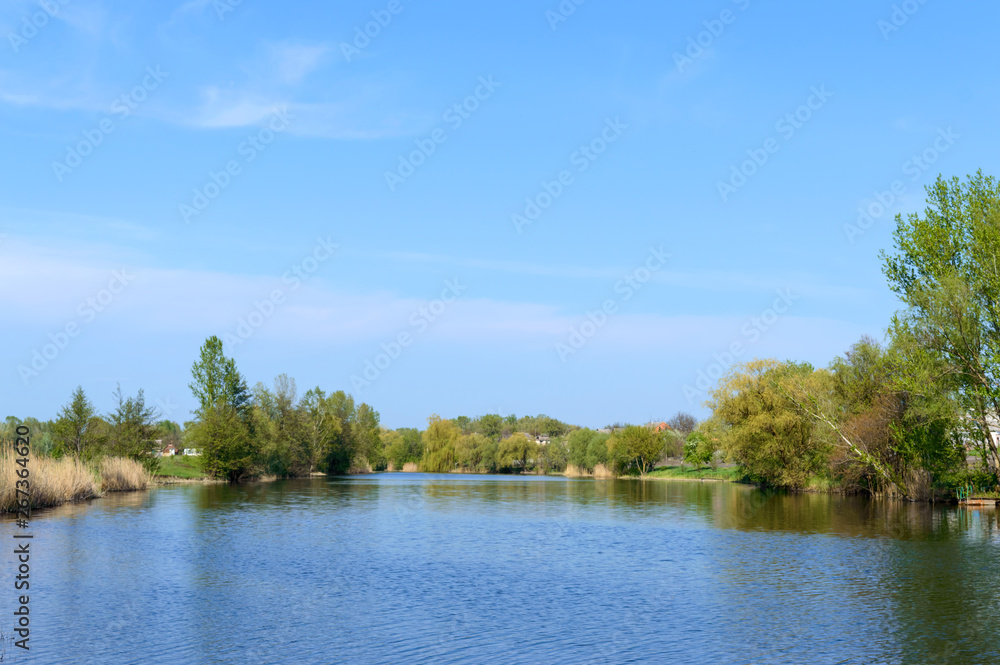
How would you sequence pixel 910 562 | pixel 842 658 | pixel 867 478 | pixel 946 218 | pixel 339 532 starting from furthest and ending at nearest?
pixel 867 478
pixel 946 218
pixel 339 532
pixel 910 562
pixel 842 658

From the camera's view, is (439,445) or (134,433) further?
(439,445)

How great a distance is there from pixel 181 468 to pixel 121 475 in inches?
988

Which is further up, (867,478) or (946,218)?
(946,218)

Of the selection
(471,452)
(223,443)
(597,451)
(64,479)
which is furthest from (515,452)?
(64,479)

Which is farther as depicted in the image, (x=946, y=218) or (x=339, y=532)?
(x=946, y=218)

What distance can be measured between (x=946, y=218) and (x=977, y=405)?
33.9 feet

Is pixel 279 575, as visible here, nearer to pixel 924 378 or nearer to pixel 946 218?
pixel 924 378

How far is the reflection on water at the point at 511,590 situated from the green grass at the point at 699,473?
5038 cm

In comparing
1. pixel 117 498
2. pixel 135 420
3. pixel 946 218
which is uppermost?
pixel 946 218

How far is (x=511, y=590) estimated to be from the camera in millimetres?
20812

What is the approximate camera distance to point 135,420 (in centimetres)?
6650

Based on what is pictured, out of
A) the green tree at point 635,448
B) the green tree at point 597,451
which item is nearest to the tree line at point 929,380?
the green tree at point 635,448

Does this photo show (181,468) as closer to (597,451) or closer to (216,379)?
(216,379)

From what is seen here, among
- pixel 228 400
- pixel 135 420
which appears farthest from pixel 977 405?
pixel 228 400
